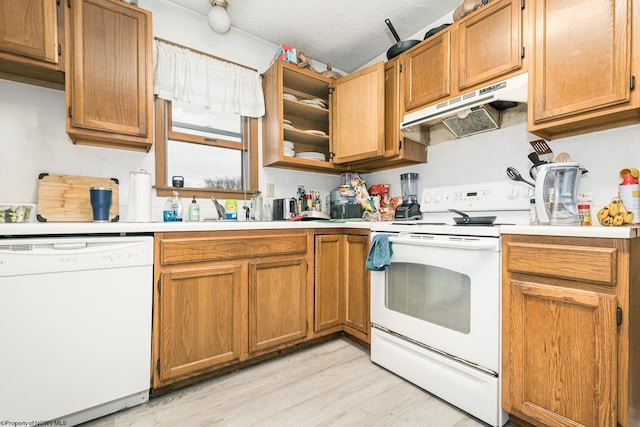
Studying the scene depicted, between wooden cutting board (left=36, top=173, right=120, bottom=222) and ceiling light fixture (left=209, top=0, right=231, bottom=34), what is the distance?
1.34 metres

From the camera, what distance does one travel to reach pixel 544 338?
3.89 ft

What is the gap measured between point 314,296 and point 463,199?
4.14 ft

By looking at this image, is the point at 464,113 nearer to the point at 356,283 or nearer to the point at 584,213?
the point at 584,213

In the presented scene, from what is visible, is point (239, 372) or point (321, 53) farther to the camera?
point (321, 53)

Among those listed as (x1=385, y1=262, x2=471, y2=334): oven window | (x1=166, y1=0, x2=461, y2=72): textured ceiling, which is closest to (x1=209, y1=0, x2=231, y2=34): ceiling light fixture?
(x1=166, y1=0, x2=461, y2=72): textured ceiling

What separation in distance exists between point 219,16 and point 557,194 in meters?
2.39

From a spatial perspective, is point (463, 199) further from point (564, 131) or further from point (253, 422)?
point (253, 422)

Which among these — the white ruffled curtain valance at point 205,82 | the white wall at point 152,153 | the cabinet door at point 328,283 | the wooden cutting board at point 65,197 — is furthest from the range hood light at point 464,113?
the wooden cutting board at point 65,197

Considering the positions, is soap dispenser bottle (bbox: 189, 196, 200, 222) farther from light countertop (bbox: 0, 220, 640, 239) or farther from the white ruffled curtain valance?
the white ruffled curtain valance

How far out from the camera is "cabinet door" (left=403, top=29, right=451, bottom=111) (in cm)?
189

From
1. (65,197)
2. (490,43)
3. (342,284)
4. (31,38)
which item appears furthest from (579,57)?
(65,197)

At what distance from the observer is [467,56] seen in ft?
5.85

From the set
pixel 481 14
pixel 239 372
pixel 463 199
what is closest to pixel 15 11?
pixel 239 372

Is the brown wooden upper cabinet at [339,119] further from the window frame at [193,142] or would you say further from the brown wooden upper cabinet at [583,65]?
the brown wooden upper cabinet at [583,65]
